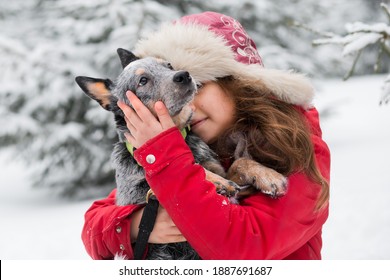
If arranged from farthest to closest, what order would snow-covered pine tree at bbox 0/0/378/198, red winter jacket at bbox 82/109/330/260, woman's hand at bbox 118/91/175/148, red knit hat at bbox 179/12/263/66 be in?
snow-covered pine tree at bbox 0/0/378/198 < red knit hat at bbox 179/12/263/66 < woman's hand at bbox 118/91/175/148 < red winter jacket at bbox 82/109/330/260

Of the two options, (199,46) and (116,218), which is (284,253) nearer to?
(116,218)

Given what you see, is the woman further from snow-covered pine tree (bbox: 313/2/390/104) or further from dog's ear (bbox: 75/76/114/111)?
snow-covered pine tree (bbox: 313/2/390/104)

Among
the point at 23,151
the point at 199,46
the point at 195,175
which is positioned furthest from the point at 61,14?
the point at 195,175

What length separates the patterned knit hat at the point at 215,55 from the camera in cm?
234

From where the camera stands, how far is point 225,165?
2.52 meters

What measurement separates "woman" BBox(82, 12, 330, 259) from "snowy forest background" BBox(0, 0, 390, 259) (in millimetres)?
4328

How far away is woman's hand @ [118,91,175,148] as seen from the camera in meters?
2.05

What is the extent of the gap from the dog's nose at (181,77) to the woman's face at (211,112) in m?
0.18

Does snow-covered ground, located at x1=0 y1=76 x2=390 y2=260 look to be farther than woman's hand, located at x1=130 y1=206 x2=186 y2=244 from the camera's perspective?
Yes

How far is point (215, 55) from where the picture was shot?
234cm

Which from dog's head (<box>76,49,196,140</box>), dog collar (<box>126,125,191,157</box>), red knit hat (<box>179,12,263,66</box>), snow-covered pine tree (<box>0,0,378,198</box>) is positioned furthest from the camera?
snow-covered pine tree (<box>0,0,378,198</box>)

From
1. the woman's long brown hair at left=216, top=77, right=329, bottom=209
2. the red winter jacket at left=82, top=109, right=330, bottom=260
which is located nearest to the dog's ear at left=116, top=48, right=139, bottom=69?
the woman's long brown hair at left=216, top=77, right=329, bottom=209

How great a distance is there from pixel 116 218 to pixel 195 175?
0.48 m

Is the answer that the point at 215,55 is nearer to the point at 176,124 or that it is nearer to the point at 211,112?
the point at 211,112
